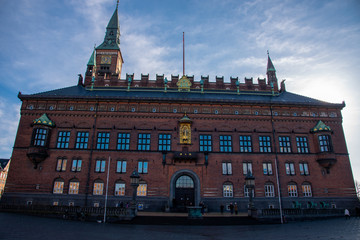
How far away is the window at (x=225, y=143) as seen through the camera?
36406mm

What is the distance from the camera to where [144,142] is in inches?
1427

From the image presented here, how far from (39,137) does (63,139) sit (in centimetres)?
317

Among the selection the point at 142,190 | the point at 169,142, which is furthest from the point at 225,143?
the point at 142,190

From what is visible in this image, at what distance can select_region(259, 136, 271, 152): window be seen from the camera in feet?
121

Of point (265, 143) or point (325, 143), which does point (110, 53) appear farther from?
point (325, 143)

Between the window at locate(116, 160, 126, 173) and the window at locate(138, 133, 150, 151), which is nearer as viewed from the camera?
the window at locate(116, 160, 126, 173)

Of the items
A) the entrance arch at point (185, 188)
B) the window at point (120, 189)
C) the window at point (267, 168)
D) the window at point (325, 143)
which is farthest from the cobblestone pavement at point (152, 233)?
the window at point (325, 143)

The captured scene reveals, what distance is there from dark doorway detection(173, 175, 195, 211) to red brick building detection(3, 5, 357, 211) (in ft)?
0.48

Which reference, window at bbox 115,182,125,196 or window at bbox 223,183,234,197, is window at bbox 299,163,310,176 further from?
window at bbox 115,182,125,196

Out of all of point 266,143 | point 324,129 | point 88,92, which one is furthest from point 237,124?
point 88,92

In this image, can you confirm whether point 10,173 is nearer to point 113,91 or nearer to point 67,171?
point 67,171

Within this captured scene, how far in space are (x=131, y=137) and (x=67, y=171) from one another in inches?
404

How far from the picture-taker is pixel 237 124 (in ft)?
123

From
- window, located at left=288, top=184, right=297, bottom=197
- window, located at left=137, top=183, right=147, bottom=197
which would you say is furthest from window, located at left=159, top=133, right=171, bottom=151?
window, located at left=288, top=184, right=297, bottom=197
